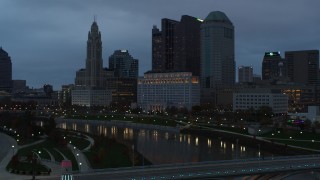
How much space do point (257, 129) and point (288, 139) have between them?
38.6 ft

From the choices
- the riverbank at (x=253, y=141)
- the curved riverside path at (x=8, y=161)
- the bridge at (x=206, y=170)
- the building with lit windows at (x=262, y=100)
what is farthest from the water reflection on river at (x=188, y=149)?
the building with lit windows at (x=262, y=100)

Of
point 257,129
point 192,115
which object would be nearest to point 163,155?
point 257,129

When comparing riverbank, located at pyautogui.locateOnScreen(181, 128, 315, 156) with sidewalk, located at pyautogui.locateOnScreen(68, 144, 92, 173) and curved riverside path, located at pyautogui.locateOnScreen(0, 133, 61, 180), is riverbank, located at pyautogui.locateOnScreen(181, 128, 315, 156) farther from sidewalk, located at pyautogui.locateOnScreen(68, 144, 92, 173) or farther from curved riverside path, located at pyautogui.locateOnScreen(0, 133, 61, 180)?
curved riverside path, located at pyautogui.locateOnScreen(0, 133, 61, 180)

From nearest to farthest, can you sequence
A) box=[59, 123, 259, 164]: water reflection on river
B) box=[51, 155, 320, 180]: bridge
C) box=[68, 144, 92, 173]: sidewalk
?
box=[51, 155, 320, 180]: bridge, box=[68, 144, 92, 173]: sidewalk, box=[59, 123, 259, 164]: water reflection on river

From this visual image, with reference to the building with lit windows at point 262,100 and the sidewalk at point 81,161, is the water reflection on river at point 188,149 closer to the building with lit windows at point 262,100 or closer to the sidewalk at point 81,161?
the sidewalk at point 81,161

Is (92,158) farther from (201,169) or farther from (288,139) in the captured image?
(288,139)

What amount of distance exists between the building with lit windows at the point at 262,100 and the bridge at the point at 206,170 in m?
118

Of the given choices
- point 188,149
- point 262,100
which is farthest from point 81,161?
point 262,100

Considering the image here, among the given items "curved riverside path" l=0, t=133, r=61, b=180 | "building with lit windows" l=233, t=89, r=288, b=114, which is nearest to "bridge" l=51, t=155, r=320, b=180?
"curved riverside path" l=0, t=133, r=61, b=180

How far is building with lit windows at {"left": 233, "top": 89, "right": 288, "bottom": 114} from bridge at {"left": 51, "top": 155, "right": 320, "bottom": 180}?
118 meters

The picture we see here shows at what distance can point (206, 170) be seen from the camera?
4594 cm

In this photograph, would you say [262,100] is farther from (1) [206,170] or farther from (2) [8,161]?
(1) [206,170]

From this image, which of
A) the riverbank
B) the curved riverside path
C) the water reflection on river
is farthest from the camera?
the riverbank

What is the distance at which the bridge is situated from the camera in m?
42.0
